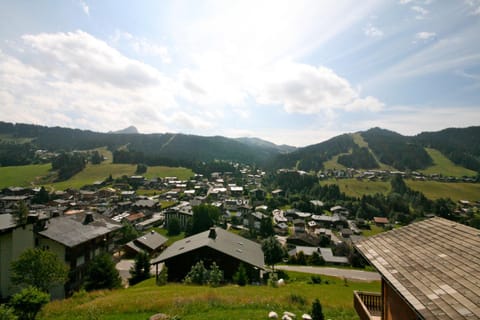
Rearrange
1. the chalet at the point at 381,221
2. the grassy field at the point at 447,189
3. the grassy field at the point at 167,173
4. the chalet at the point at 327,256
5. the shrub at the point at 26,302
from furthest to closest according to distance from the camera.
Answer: the grassy field at the point at 167,173 < the grassy field at the point at 447,189 < the chalet at the point at 381,221 < the chalet at the point at 327,256 < the shrub at the point at 26,302

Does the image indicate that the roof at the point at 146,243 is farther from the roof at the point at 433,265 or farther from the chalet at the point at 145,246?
the roof at the point at 433,265

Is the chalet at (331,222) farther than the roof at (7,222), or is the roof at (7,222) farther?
the chalet at (331,222)

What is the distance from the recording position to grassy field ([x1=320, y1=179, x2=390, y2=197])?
496 feet

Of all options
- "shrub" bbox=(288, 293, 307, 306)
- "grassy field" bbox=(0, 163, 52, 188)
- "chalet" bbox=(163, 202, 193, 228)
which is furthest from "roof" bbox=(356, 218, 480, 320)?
"grassy field" bbox=(0, 163, 52, 188)

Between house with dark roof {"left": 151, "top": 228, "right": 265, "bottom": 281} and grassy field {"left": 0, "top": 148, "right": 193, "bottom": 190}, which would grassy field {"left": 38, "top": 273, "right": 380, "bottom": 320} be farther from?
grassy field {"left": 0, "top": 148, "right": 193, "bottom": 190}

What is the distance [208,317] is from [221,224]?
74.7 meters

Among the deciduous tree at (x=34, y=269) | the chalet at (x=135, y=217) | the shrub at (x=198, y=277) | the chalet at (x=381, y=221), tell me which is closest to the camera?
the deciduous tree at (x=34, y=269)

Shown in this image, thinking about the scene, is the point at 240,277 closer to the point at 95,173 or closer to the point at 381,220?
the point at 381,220

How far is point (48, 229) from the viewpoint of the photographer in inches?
1270

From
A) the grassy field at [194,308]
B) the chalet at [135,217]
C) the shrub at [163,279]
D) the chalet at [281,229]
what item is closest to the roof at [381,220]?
the chalet at [281,229]

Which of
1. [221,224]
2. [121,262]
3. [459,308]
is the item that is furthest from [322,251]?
[459,308]

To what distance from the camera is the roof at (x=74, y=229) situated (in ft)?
104

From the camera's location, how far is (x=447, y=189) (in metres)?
153

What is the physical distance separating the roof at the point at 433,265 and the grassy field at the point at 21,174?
604ft
